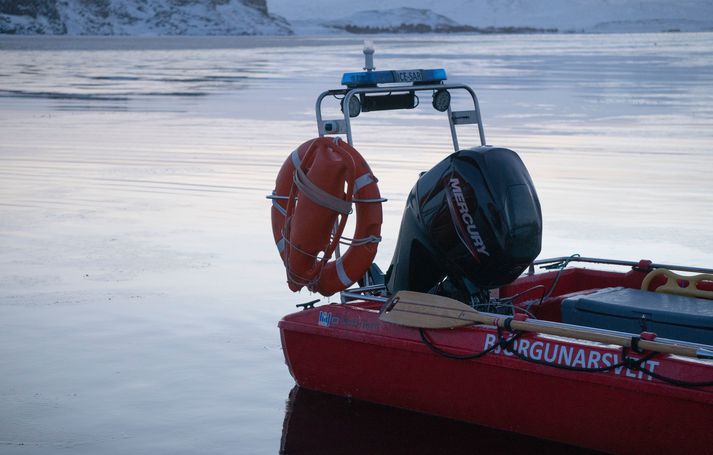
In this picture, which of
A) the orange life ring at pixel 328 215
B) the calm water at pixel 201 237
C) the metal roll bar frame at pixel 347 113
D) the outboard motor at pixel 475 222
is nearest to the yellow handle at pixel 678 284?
the outboard motor at pixel 475 222

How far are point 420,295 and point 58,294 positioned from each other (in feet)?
10.4

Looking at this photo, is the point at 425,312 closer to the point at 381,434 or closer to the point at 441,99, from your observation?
the point at 381,434

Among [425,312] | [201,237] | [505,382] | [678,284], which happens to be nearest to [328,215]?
[425,312]

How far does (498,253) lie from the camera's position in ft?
18.3

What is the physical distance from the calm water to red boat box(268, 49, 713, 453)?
24 centimetres

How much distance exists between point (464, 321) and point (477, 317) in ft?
0.20

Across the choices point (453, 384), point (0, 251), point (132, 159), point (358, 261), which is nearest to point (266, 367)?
point (358, 261)

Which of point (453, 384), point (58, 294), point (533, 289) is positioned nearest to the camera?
point (453, 384)

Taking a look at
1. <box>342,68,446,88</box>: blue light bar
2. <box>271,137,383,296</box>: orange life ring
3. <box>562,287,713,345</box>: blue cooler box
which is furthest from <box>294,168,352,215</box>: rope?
<box>562,287,713,345</box>: blue cooler box

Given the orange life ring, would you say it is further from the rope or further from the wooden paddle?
the wooden paddle

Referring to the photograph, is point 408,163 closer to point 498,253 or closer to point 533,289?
point 533,289

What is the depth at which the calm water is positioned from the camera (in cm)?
571

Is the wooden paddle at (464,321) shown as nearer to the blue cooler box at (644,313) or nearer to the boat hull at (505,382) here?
the boat hull at (505,382)

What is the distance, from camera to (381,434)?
5.58 m
